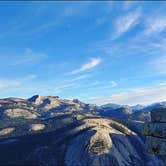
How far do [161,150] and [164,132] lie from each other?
706mm

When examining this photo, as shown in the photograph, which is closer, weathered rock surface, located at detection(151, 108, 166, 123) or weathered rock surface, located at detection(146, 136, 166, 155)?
weathered rock surface, located at detection(146, 136, 166, 155)

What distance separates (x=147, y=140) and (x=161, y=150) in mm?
968

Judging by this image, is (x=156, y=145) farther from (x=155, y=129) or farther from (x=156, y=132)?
(x=155, y=129)

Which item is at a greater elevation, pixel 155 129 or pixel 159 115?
pixel 159 115

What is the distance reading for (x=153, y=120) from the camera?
45.5 ft

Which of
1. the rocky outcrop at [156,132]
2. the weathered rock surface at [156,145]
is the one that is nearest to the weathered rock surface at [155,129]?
the rocky outcrop at [156,132]

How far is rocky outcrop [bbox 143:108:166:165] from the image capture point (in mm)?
13305

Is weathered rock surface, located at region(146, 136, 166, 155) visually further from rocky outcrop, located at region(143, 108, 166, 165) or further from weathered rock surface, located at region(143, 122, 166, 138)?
weathered rock surface, located at region(143, 122, 166, 138)

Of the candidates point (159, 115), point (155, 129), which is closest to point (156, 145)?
point (155, 129)

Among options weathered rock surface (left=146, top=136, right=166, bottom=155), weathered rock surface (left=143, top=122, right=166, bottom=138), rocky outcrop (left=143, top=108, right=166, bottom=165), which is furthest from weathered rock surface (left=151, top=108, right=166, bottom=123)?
weathered rock surface (left=146, top=136, right=166, bottom=155)

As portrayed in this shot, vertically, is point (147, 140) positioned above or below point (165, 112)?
below

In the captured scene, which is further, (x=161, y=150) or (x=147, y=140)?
(x=147, y=140)

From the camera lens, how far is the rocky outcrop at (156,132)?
524 inches

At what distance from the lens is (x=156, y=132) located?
13.6 metres
